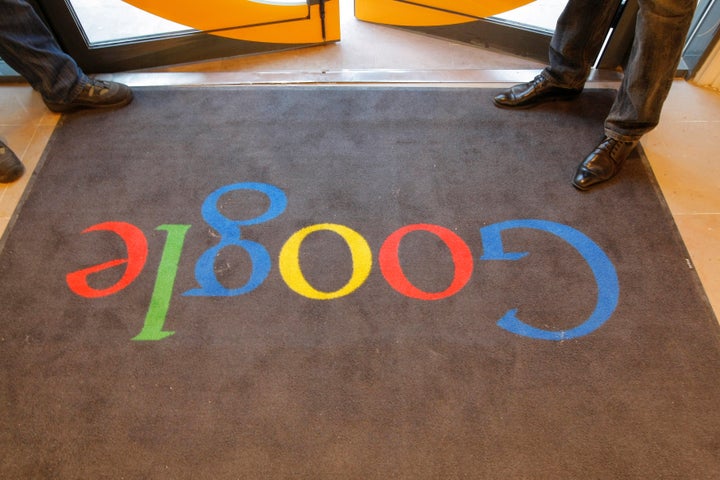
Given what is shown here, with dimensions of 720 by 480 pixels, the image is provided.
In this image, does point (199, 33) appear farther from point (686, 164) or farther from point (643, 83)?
point (686, 164)

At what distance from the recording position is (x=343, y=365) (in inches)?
50.2

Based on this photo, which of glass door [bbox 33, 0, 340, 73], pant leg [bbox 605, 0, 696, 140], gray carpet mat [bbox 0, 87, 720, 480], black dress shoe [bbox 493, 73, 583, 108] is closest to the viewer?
gray carpet mat [bbox 0, 87, 720, 480]

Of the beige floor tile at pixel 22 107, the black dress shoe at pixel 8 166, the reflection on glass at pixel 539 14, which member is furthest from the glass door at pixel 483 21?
the black dress shoe at pixel 8 166

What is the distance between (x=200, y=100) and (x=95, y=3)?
3.43 feet

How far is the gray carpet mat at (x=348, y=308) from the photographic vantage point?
3.80ft

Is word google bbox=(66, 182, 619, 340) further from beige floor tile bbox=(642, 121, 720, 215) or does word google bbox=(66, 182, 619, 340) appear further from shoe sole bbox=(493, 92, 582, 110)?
shoe sole bbox=(493, 92, 582, 110)

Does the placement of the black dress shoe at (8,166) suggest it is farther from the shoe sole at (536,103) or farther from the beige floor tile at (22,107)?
the shoe sole at (536,103)

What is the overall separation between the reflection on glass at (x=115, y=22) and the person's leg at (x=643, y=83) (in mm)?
1796

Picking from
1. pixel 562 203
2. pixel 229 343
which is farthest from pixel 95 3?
pixel 562 203

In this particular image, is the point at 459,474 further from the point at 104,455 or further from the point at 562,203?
the point at 562,203

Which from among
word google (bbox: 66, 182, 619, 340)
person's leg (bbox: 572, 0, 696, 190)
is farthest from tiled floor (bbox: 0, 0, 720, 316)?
word google (bbox: 66, 182, 619, 340)

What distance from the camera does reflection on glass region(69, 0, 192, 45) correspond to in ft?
7.29

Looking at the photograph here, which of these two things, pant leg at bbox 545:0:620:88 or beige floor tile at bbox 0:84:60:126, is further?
beige floor tile at bbox 0:84:60:126

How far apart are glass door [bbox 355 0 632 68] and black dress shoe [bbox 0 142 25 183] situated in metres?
1.63
